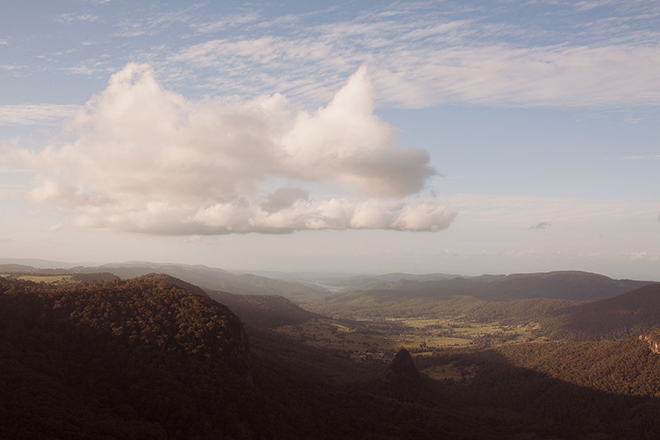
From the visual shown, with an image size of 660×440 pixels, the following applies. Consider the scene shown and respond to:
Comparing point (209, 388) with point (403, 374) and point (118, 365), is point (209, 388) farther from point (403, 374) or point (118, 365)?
point (403, 374)

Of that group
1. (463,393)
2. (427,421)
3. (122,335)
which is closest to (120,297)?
(122,335)

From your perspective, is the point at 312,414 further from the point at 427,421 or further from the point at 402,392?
the point at 402,392

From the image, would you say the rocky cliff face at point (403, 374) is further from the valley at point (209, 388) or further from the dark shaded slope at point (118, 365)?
the dark shaded slope at point (118, 365)

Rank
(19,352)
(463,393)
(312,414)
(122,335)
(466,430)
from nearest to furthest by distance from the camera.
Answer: (19,352) < (122,335) < (312,414) < (466,430) < (463,393)

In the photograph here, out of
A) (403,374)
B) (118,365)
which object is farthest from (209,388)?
(403,374)

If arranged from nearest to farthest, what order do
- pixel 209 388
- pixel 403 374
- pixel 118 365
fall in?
pixel 118 365 < pixel 209 388 < pixel 403 374

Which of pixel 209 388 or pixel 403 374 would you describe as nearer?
pixel 209 388

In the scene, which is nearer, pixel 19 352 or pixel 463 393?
pixel 19 352

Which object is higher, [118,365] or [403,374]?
[118,365]

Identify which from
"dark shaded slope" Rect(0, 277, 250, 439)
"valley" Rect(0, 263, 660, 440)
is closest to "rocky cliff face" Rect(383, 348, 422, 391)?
"valley" Rect(0, 263, 660, 440)
